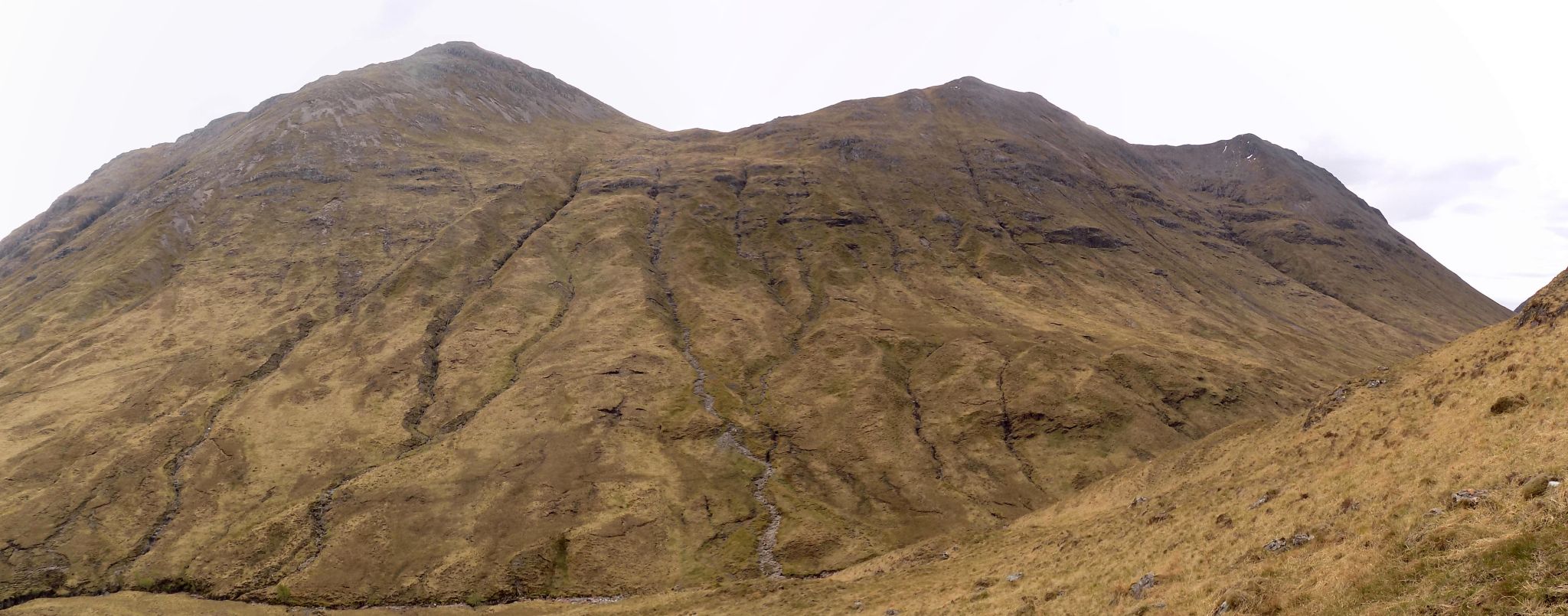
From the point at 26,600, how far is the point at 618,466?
65388 millimetres

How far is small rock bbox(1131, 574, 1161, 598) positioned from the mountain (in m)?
51.4

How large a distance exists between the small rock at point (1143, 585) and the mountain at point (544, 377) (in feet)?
169

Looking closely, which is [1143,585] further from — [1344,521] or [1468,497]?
[1468,497]

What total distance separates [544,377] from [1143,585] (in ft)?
342

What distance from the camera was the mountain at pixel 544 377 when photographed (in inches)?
3327

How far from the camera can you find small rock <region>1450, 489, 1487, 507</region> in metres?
24.0

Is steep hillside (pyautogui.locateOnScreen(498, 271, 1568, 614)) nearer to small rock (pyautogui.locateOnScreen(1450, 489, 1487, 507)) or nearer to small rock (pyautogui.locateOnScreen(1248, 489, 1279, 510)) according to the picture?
small rock (pyautogui.locateOnScreen(1450, 489, 1487, 507))

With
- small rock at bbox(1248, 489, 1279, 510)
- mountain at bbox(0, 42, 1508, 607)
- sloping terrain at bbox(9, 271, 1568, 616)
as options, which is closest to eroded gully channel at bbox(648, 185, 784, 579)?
mountain at bbox(0, 42, 1508, 607)

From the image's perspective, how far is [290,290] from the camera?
147 metres

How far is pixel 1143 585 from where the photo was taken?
3303 cm

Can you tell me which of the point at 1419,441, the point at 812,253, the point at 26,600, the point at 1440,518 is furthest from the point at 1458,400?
the point at 812,253

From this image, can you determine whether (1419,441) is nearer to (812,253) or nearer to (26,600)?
(26,600)

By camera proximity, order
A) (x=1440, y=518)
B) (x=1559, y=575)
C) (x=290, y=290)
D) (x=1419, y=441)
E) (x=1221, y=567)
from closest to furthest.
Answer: (x=1559, y=575)
(x=1440, y=518)
(x=1221, y=567)
(x=1419, y=441)
(x=290, y=290)

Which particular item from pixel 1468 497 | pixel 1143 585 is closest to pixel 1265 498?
pixel 1143 585
